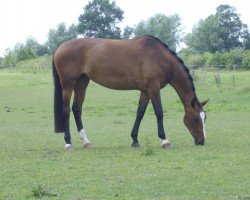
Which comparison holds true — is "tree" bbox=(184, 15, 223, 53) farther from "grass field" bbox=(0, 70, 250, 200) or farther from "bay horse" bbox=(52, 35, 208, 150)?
"bay horse" bbox=(52, 35, 208, 150)

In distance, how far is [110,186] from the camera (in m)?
8.16

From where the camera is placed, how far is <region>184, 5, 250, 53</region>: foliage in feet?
300

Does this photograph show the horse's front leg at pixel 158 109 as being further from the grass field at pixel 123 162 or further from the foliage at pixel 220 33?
the foliage at pixel 220 33

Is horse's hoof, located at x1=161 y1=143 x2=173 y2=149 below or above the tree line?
below

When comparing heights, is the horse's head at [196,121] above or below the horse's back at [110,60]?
below

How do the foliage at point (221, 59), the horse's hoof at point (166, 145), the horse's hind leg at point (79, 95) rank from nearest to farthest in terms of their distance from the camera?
the horse's hoof at point (166, 145) < the horse's hind leg at point (79, 95) < the foliage at point (221, 59)

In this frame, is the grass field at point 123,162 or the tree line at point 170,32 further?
the tree line at point 170,32

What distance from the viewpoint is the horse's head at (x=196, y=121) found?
12917mm

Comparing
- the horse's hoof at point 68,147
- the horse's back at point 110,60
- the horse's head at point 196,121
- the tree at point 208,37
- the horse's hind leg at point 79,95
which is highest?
the tree at point 208,37

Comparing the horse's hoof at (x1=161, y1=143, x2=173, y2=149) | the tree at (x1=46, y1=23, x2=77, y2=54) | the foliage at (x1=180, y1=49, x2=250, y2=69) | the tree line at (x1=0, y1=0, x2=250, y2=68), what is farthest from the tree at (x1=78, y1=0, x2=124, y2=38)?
the horse's hoof at (x1=161, y1=143, x2=173, y2=149)

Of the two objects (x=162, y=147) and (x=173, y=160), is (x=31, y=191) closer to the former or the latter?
(x=173, y=160)

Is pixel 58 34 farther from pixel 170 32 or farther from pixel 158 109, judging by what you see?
pixel 158 109

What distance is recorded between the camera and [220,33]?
9206cm

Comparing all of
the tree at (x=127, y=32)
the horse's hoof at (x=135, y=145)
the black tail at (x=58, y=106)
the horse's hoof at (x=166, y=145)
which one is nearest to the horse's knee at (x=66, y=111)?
the black tail at (x=58, y=106)
